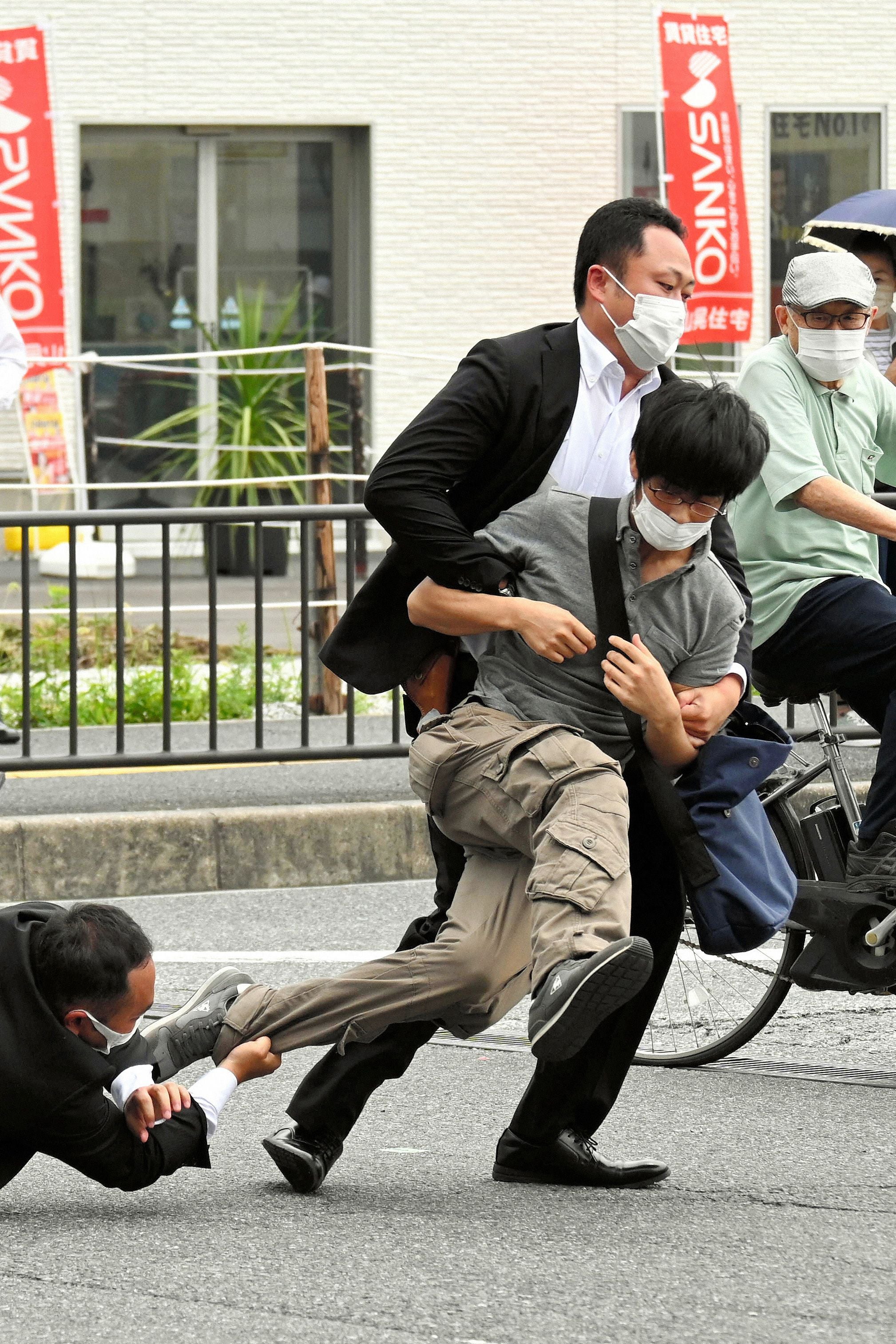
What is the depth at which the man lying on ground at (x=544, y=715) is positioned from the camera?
3643 mm

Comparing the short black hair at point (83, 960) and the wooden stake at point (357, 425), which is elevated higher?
the wooden stake at point (357, 425)

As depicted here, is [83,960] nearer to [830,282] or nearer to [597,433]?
[597,433]

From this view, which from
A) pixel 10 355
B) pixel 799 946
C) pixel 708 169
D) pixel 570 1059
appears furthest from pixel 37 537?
pixel 708 169

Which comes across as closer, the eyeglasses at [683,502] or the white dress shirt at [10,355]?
the eyeglasses at [683,502]

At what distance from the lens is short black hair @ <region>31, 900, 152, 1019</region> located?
12.2 ft

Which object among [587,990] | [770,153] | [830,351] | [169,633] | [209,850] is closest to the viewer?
[587,990]

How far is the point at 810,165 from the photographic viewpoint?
18.3 metres

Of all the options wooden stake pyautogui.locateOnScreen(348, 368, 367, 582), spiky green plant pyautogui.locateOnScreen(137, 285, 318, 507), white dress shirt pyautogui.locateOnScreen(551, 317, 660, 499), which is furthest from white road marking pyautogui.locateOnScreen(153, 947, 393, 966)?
spiky green plant pyautogui.locateOnScreen(137, 285, 318, 507)

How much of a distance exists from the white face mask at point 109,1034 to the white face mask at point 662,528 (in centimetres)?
131

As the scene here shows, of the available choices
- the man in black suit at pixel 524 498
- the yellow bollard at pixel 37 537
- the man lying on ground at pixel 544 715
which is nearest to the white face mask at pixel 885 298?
the man in black suit at pixel 524 498

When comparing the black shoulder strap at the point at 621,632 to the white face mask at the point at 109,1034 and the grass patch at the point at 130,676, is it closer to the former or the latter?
the white face mask at the point at 109,1034

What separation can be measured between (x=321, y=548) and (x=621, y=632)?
6.29 metres

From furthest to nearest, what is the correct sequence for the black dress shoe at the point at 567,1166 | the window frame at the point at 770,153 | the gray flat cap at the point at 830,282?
the window frame at the point at 770,153 → the gray flat cap at the point at 830,282 → the black dress shoe at the point at 567,1166

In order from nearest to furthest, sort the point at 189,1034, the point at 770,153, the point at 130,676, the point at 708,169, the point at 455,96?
the point at 189,1034
the point at 130,676
the point at 708,169
the point at 455,96
the point at 770,153
